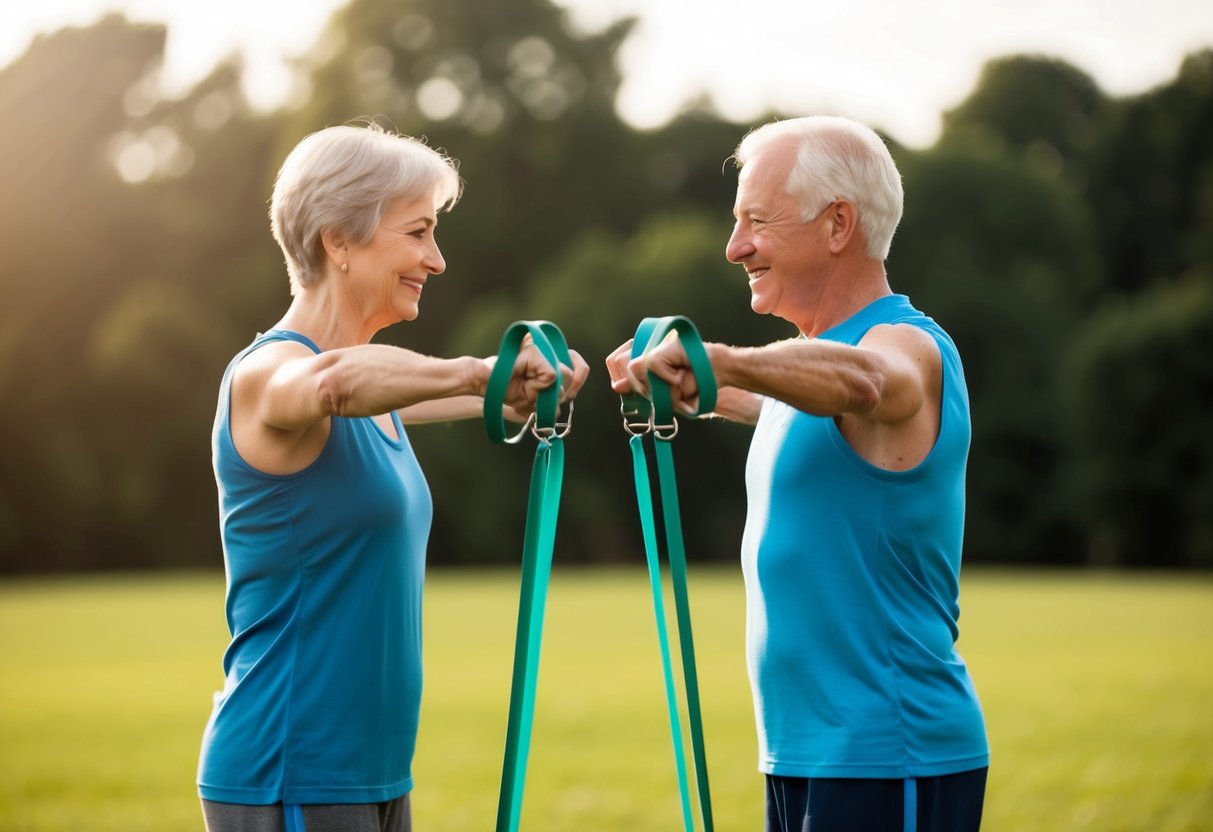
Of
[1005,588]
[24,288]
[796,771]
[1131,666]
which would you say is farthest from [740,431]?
[796,771]

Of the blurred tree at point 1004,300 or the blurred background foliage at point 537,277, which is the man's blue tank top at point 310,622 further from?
the blurred tree at point 1004,300

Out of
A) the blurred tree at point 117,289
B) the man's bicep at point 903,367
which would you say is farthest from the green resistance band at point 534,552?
the blurred tree at point 117,289

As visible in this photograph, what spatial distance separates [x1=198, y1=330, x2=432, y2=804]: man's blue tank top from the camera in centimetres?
362

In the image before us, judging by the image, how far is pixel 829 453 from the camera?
3.62m

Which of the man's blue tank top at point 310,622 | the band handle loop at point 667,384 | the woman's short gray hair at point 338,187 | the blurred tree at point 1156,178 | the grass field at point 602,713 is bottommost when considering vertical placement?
the grass field at point 602,713

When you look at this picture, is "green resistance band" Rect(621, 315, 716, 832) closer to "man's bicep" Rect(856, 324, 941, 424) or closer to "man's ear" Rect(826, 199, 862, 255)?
"man's bicep" Rect(856, 324, 941, 424)

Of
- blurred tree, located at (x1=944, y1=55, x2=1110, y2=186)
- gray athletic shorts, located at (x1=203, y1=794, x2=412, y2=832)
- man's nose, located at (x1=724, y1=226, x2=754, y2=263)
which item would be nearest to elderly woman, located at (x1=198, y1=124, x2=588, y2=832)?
gray athletic shorts, located at (x1=203, y1=794, x2=412, y2=832)

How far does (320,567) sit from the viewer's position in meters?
3.66

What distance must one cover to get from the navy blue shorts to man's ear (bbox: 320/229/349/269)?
186 centimetres

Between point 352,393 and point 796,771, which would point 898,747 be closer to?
point 796,771

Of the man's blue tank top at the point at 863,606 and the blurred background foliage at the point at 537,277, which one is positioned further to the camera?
the blurred background foliage at the point at 537,277

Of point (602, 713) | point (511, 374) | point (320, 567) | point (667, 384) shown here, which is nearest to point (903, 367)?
point (667, 384)

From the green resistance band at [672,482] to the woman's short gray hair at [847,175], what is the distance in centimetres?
62

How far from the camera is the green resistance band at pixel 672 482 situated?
10.5 feet
